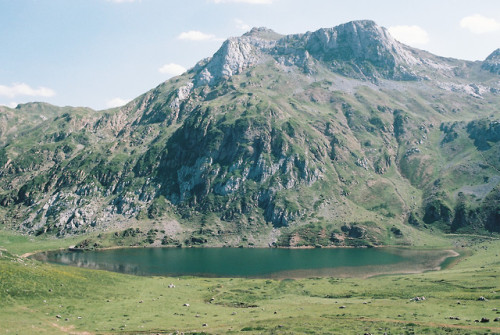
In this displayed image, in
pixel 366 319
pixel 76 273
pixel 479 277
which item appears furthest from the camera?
pixel 479 277

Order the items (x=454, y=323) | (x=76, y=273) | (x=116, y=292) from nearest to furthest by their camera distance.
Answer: (x=454, y=323) < (x=116, y=292) < (x=76, y=273)

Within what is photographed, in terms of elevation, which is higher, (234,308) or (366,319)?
(366,319)

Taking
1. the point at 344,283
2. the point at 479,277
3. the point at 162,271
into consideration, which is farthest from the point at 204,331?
the point at 162,271

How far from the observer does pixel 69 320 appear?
209 feet

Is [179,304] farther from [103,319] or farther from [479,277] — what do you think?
[479,277]

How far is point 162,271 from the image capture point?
584 feet

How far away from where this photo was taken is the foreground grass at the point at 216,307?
58.1 metres

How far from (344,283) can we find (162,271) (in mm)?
91374

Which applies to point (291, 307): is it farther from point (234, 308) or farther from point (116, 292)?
point (116, 292)

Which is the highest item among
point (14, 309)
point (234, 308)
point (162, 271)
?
point (14, 309)

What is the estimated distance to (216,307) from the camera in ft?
275

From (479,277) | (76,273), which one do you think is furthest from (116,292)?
(479,277)

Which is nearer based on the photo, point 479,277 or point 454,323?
point 454,323

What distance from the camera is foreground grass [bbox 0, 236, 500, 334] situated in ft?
190
